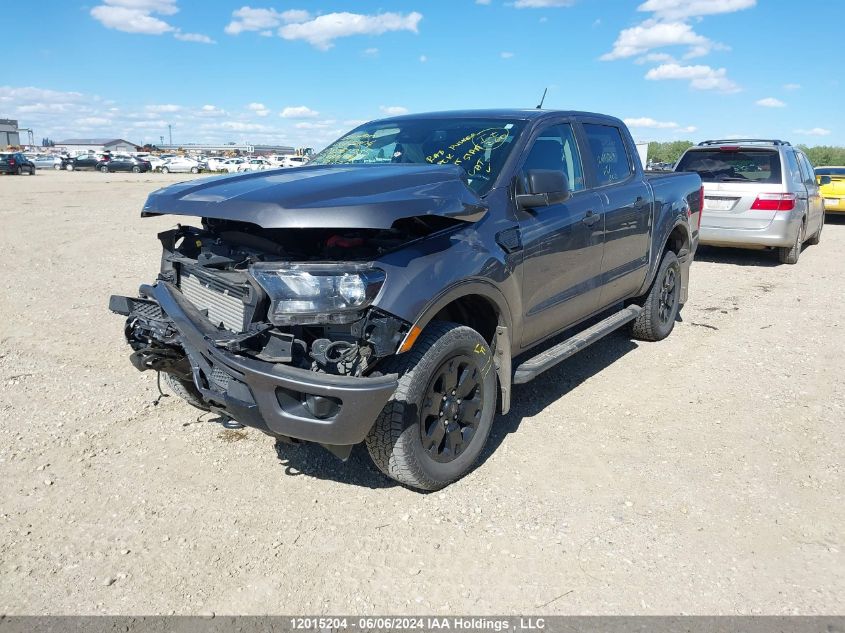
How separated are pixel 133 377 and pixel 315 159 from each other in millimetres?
2108

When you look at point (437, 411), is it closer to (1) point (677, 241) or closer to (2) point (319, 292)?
(2) point (319, 292)

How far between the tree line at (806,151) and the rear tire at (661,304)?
4417 centimetres

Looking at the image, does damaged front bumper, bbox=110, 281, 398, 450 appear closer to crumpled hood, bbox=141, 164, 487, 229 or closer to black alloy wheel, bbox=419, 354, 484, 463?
black alloy wheel, bbox=419, 354, 484, 463

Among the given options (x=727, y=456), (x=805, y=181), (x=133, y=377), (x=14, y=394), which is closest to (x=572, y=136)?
(x=727, y=456)

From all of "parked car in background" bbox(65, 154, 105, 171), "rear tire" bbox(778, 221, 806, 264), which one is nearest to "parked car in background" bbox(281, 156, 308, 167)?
"rear tire" bbox(778, 221, 806, 264)

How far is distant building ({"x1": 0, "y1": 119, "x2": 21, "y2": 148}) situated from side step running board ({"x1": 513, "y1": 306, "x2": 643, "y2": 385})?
11153 cm

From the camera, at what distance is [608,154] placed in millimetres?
5168

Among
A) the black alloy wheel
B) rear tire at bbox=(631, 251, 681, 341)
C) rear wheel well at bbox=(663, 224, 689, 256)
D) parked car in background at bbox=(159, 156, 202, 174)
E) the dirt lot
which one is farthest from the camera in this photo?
parked car in background at bbox=(159, 156, 202, 174)

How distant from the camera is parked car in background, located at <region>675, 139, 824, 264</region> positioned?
32.0 ft

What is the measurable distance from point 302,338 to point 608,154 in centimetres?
328

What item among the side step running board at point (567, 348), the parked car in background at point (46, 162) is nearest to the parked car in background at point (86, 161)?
the parked car in background at point (46, 162)

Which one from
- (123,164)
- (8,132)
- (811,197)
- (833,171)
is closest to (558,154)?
(811,197)

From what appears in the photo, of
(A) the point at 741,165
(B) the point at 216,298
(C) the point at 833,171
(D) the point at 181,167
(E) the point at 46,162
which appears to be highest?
(E) the point at 46,162

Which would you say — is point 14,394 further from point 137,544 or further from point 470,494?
point 470,494
